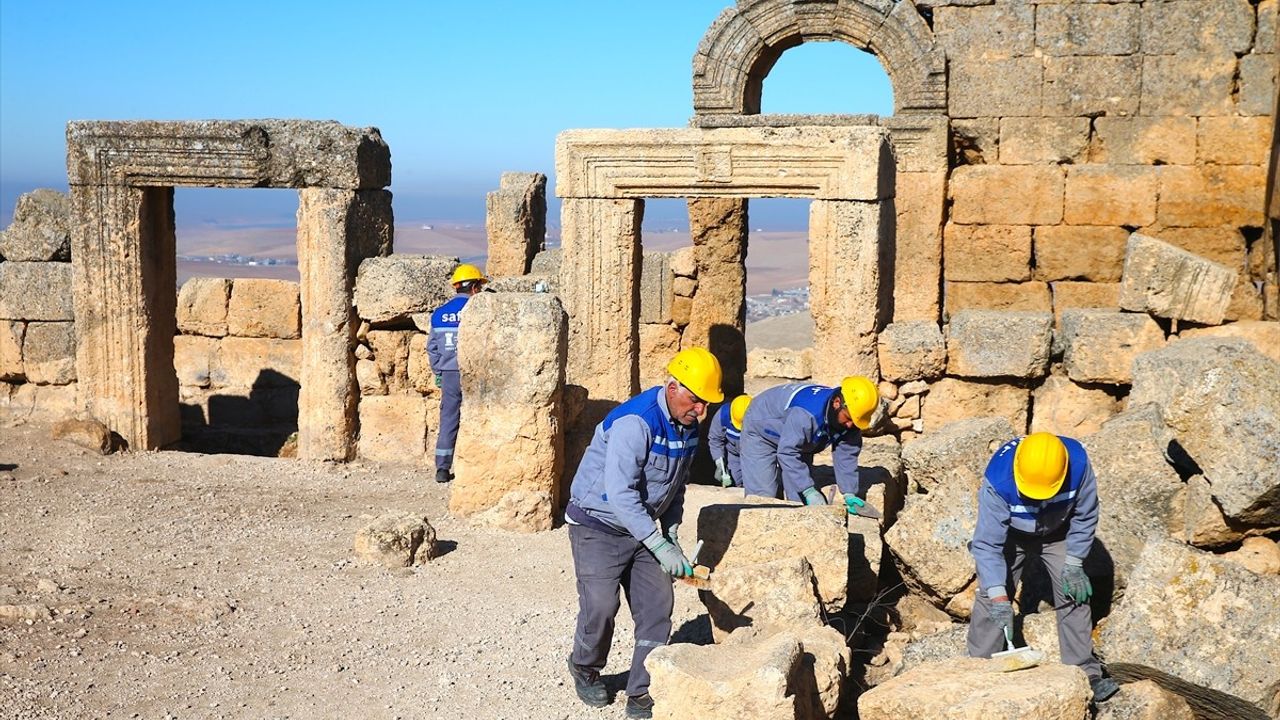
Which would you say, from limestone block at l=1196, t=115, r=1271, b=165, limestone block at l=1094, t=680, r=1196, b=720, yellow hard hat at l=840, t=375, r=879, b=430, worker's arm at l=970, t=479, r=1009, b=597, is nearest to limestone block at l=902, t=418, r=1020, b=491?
yellow hard hat at l=840, t=375, r=879, b=430

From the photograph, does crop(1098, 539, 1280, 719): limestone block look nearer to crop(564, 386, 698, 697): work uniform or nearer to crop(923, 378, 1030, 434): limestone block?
crop(564, 386, 698, 697): work uniform

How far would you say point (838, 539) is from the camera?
6.95 meters

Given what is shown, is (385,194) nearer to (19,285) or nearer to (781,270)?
(19,285)

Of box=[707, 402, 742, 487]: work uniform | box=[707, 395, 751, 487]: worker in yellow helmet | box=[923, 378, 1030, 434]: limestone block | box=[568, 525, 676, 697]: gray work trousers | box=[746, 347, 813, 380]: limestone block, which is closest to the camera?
box=[568, 525, 676, 697]: gray work trousers

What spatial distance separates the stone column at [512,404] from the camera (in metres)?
8.94

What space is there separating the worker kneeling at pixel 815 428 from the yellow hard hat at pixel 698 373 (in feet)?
Answer: 6.90

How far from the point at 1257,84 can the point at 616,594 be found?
8.80 meters

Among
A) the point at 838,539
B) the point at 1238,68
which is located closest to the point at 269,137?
the point at 838,539

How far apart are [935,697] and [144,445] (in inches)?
318

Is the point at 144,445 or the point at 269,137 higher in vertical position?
the point at 269,137

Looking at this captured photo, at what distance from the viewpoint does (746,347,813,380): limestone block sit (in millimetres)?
A: 15172

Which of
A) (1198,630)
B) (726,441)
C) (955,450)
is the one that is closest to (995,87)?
(726,441)

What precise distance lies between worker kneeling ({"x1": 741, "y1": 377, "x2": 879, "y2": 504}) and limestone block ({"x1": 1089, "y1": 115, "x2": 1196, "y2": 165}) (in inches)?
214

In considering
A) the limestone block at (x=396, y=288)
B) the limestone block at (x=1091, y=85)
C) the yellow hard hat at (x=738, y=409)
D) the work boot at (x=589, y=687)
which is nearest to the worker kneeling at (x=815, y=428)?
the yellow hard hat at (x=738, y=409)
